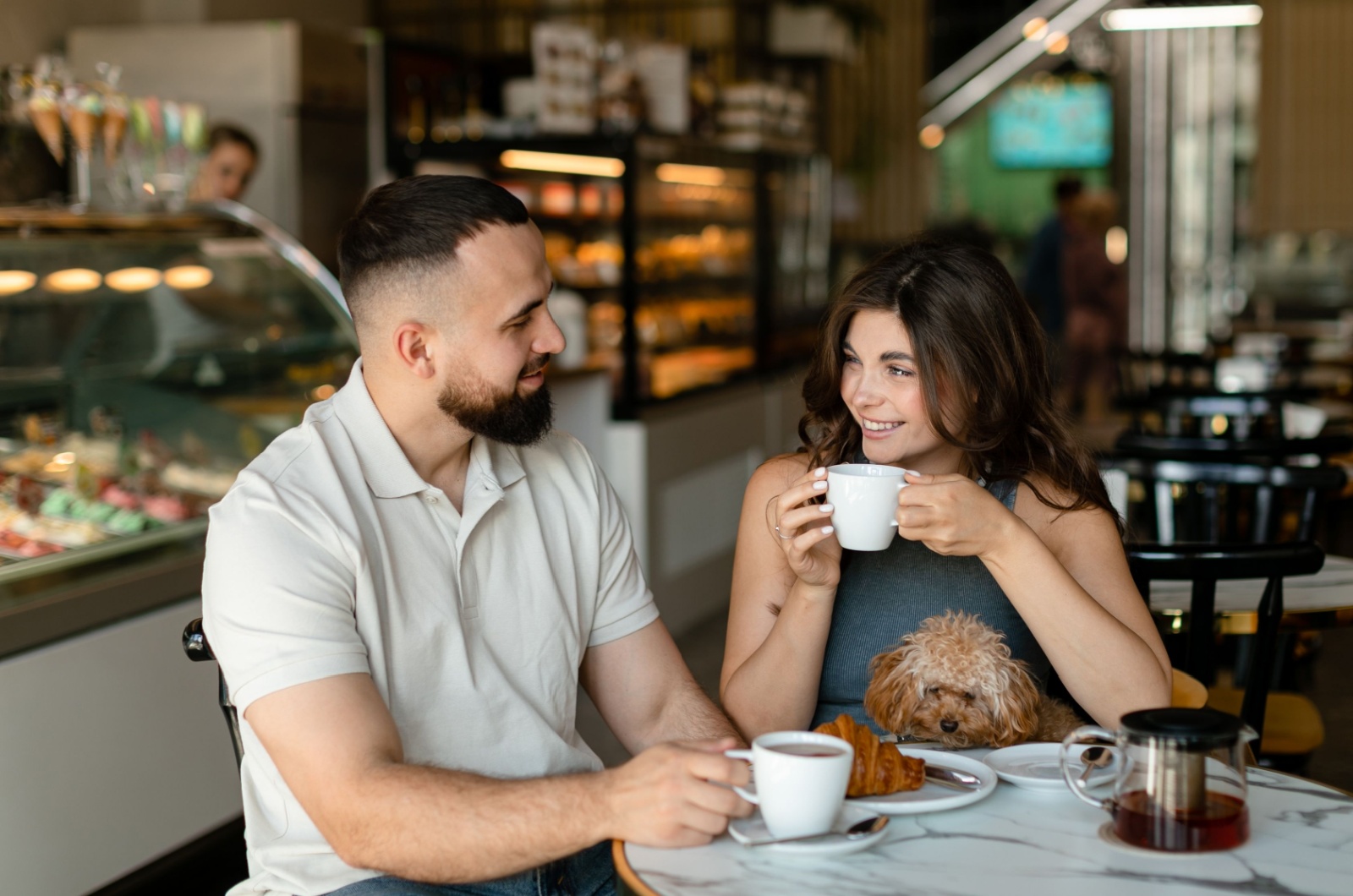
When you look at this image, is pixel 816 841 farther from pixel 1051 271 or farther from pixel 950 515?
pixel 1051 271

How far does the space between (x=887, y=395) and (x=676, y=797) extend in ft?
2.70

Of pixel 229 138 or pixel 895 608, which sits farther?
pixel 229 138

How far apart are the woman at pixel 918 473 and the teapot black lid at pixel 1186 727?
0.52 metres

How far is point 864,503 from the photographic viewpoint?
1.57 meters

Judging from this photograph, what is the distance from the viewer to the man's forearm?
56.2 inches

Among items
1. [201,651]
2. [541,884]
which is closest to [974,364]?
[541,884]

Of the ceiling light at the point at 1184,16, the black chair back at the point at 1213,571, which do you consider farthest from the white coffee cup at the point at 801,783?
the ceiling light at the point at 1184,16

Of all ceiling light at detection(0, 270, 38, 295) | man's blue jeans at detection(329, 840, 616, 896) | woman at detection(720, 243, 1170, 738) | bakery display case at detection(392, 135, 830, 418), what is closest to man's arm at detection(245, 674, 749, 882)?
man's blue jeans at detection(329, 840, 616, 896)

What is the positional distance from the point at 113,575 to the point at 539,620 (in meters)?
1.47

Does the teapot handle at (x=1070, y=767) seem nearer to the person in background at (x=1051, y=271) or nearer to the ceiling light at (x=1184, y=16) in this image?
the ceiling light at (x=1184, y=16)

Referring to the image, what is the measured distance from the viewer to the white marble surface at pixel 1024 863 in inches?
48.6

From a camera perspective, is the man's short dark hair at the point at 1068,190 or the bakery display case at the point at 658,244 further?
the man's short dark hair at the point at 1068,190

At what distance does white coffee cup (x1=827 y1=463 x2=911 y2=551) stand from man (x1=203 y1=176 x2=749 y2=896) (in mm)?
288

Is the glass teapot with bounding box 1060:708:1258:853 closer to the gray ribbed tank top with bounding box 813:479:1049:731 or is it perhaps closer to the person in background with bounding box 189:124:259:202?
the gray ribbed tank top with bounding box 813:479:1049:731
